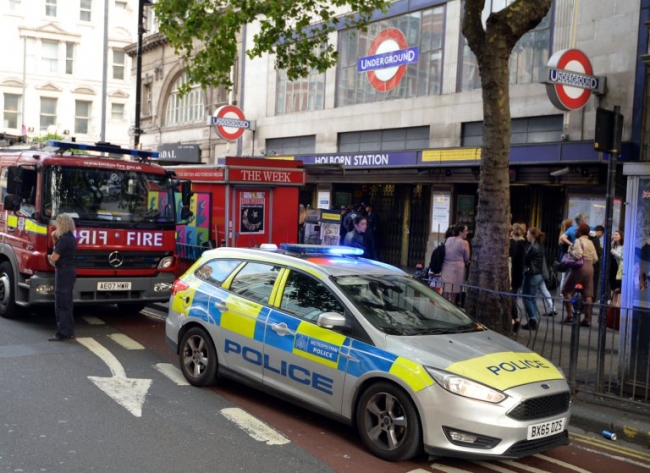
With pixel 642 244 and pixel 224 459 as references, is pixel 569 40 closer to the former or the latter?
pixel 642 244

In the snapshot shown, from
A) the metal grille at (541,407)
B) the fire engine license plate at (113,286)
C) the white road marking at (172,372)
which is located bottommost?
the white road marking at (172,372)

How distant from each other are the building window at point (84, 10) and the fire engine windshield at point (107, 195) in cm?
4349

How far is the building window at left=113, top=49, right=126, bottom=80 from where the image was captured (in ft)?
163

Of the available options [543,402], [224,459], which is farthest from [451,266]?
[224,459]

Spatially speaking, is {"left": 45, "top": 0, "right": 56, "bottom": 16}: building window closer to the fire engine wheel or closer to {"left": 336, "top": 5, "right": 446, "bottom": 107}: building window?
{"left": 336, "top": 5, "right": 446, "bottom": 107}: building window

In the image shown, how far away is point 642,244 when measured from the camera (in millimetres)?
7879

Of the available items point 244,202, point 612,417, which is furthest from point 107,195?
point 612,417

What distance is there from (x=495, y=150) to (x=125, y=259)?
562 centimetres

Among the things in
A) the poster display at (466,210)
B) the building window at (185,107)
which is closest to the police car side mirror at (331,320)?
the poster display at (466,210)

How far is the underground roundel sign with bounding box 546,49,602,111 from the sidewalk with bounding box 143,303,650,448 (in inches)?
300

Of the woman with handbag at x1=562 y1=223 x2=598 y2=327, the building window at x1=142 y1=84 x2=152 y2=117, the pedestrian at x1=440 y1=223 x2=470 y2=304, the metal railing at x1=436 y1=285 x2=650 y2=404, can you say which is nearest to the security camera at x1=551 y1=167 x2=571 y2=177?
the woman with handbag at x1=562 y1=223 x2=598 y2=327

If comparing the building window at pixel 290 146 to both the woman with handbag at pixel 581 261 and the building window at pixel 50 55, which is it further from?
the building window at pixel 50 55

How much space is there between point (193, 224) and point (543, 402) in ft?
35.8

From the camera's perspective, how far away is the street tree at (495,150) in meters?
8.88
